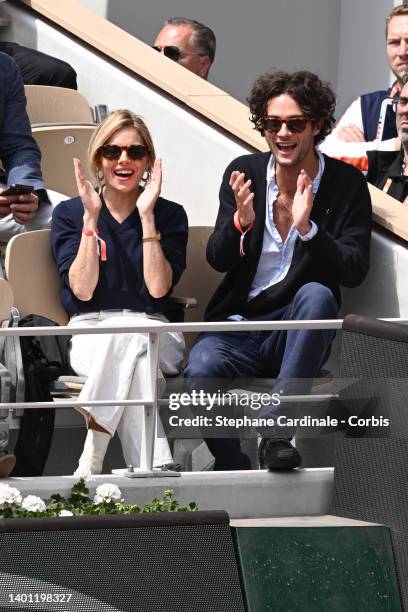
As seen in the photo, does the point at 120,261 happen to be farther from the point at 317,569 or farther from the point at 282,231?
the point at 317,569

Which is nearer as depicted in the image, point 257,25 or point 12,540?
point 12,540

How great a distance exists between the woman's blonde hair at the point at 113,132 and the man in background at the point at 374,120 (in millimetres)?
1399

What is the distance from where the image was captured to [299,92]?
6.70 metres

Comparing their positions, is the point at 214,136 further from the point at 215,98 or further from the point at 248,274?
the point at 248,274

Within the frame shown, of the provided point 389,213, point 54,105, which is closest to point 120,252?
point 389,213

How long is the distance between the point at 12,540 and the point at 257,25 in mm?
7138

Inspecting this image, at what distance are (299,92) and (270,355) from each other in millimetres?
1180

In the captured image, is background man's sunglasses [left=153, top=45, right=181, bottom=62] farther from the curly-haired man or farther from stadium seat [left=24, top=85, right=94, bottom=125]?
the curly-haired man

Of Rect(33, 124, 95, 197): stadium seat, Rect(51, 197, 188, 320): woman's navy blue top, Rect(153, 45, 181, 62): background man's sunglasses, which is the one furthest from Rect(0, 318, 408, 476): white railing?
Rect(153, 45, 181, 62): background man's sunglasses

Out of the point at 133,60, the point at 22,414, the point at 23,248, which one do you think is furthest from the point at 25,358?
the point at 133,60

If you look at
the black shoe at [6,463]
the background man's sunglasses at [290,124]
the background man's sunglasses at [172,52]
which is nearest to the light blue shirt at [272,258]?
the background man's sunglasses at [290,124]

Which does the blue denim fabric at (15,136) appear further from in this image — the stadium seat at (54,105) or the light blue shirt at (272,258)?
the light blue shirt at (272,258)

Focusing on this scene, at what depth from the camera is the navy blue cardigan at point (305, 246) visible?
21.4ft

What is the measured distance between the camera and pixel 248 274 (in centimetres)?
663
